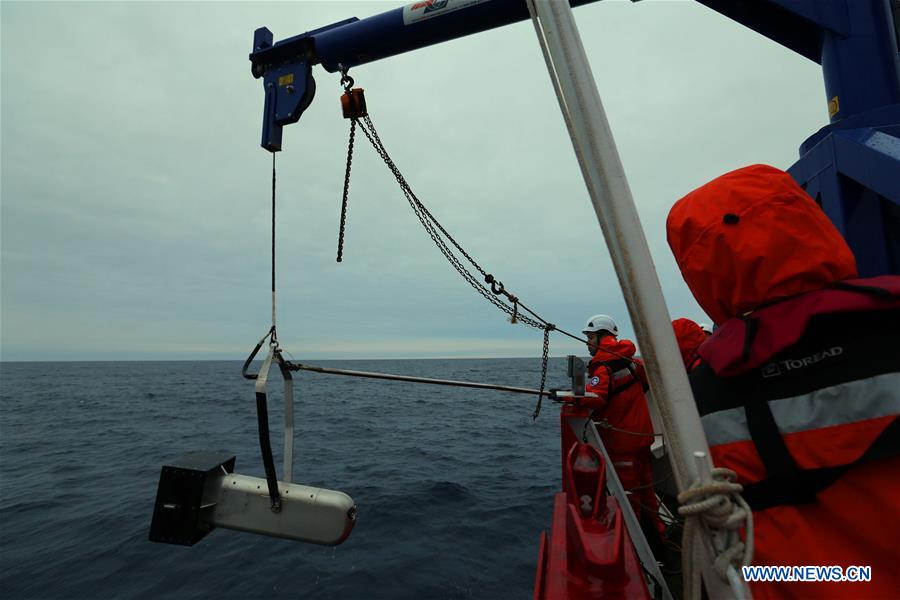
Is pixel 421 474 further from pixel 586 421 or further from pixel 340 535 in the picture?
pixel 340 535

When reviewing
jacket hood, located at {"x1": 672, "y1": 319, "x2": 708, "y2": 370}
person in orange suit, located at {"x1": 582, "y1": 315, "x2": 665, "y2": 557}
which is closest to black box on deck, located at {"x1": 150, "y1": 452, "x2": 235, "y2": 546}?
jacket hood, located at {"x1": 672, "y1": 319, "x2": 708, "y2": 370}

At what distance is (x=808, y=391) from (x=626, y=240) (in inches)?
22.6

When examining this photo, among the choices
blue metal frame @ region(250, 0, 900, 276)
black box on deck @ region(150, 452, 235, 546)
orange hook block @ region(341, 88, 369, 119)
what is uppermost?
orange hook block @ region(341, 88, 369, 119)

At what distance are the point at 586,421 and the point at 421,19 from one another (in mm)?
4309

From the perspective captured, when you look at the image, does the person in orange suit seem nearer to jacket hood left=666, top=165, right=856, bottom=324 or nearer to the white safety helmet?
the white safety helmet

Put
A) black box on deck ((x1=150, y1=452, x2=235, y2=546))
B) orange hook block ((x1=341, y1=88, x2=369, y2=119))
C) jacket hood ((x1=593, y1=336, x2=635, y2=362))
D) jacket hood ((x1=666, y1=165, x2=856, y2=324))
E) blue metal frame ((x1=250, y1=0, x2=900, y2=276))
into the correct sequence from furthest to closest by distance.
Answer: jacket hood ((x1=593, y1=336, x2=635, y2=362)) < orange hook block ((x1=341, y1=88, x2=369, y2=119)) < black box on deck ((x1=150, y1=452, x2=235, y2=546)) < blue metal frame ((x1=250, y1=0, x2=900, y2=276)) < jacket hood ((x1=666, y1=165, x2=856, y2=324))

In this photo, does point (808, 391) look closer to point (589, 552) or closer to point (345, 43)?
point (589, 552)

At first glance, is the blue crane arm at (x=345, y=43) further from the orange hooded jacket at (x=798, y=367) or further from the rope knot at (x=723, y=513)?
the rope knot at (x=723, y=513)

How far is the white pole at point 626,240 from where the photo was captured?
3.44ft

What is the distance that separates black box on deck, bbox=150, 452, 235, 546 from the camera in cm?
286

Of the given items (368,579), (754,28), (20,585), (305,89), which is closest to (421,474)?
(368,579)

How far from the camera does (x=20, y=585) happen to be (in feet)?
20.0

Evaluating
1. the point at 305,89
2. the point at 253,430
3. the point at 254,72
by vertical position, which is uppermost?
the point at 254,72

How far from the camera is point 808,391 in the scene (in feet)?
3.45
